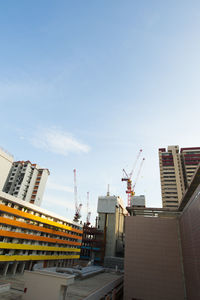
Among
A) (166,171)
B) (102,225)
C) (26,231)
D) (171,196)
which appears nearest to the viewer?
(26,231)

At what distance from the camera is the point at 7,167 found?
73.6m

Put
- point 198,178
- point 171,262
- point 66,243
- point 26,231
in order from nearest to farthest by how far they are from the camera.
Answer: point 198,178 → point 171,262 → point 26,231 → point 66,243

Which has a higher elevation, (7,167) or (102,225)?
(7,167)

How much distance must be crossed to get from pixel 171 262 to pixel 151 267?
3141 mm

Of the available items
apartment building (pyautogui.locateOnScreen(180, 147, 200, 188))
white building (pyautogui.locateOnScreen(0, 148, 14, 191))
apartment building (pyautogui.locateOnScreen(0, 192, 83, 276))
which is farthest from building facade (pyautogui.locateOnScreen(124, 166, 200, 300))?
apartment building (pyautogui.locateOnScreen(180, 147, 200, 188))

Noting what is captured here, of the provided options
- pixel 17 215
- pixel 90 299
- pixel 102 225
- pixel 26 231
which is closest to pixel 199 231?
pixel 90 299

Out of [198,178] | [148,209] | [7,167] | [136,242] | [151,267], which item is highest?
[7,167]

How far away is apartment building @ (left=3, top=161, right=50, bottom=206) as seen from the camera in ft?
298

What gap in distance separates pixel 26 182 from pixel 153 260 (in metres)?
79.1

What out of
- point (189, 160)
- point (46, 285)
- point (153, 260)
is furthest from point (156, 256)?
point (189, 160)

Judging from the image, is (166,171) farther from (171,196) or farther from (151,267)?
(151,267)

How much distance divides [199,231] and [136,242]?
1563cm

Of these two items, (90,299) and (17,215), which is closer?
(90,299)

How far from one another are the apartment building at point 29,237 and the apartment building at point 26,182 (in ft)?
111
